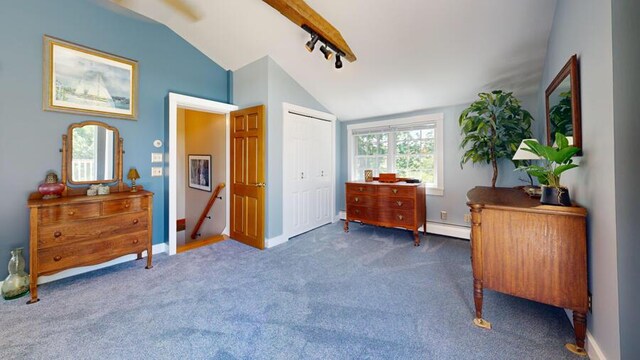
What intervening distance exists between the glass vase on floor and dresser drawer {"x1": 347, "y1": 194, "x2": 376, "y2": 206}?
3.73 meters

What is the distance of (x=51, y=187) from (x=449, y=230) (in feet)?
16.0

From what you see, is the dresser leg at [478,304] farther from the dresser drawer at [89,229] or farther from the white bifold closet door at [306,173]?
the dresser drawer at [89,229]

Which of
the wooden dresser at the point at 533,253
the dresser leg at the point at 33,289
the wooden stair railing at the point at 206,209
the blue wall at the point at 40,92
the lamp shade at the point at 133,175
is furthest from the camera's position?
the wooden stair railing at the point at 206,209

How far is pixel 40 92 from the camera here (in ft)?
7.83

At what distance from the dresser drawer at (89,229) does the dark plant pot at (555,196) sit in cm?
364

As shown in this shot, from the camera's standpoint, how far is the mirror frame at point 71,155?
99.1 inches

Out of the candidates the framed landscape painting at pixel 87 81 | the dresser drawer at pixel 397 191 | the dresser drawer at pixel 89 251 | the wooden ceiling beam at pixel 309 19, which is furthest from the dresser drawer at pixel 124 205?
the dresser drawer at pixel 397 191

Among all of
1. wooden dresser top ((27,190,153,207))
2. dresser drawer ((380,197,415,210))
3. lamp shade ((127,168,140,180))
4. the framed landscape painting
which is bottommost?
dresser drawer ((380,197,415,210))

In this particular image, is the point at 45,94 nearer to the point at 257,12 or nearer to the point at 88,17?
the point at 88,17

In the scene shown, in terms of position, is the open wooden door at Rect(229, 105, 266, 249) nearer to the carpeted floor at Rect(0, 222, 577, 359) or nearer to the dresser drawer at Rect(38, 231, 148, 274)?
the carpeted floor at Rect(0, 222, 577, 359)

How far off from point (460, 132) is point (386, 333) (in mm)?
3114

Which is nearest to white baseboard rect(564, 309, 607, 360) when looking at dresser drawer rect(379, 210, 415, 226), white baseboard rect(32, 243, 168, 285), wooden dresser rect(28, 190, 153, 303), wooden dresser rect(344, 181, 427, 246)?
wooden dresser rect(344, 181, 427, 246)

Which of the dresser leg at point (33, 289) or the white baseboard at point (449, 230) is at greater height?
the white baseboard at point (449, 230)

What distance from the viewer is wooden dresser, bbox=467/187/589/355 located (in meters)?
1.45
